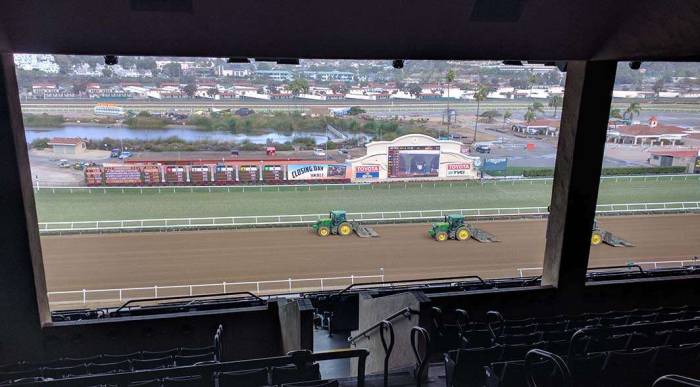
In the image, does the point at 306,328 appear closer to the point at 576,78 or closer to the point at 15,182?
the point at 15,182

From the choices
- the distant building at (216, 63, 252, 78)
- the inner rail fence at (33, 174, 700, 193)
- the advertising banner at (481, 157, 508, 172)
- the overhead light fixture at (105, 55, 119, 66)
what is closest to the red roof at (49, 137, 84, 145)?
the inner rail fence at (33, 174, 700, 193)

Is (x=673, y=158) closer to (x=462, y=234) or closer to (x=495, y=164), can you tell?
(x=495, y=164)

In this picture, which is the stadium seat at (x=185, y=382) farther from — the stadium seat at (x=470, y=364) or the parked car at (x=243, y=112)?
the parked car at (x=243, y=112)

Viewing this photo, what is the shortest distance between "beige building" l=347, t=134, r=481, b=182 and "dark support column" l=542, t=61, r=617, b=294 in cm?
936

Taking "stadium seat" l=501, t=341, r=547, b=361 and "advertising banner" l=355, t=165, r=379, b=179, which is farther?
"advertising banner" l=355, t=165, r=379, b=179

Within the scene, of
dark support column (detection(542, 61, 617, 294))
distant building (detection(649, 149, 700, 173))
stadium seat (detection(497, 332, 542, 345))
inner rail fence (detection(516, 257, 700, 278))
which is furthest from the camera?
distant building (detection(649, 149, 700, 173))

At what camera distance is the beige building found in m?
14.8

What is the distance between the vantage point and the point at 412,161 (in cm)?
1541

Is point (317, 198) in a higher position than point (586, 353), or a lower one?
lower

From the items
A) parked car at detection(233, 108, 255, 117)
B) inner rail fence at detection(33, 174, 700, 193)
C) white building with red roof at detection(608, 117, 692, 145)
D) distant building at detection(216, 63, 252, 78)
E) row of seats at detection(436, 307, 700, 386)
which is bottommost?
inner rail fence at detection(33, 174, 700, 193)

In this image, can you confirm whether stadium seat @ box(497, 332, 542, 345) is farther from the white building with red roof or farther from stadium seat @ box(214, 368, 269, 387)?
the white building with red roof

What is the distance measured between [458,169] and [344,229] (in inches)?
207

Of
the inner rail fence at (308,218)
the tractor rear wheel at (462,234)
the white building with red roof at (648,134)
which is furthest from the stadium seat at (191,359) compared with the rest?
the white building with red roof at (648,134)

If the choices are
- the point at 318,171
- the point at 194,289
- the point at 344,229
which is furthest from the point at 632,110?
the point at 194,289
